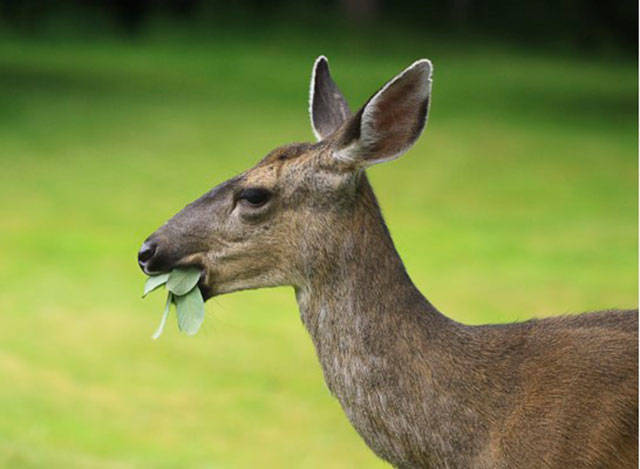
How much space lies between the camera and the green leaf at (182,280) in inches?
169

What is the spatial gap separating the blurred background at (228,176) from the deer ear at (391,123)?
3.80 meters

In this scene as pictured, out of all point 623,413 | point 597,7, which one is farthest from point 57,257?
point 597,7

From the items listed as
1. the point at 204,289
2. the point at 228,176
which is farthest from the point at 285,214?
the point at 228,176

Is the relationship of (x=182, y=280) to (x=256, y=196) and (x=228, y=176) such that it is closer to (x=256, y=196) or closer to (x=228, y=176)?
(x=256, y=196)

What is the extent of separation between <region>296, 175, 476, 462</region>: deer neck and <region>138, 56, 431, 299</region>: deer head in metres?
0.06

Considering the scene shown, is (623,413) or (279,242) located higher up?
(279,242)

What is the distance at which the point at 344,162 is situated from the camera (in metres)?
4.26

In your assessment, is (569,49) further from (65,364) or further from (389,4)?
(65,364)

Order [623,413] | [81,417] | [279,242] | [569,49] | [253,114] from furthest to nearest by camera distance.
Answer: [569,49] < [253,114] < [81,417] < [279,242] < [623,413]

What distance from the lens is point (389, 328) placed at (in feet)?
A: 13.9

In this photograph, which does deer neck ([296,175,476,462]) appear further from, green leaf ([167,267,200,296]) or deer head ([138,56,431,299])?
green leaf ([167,267,200,296])

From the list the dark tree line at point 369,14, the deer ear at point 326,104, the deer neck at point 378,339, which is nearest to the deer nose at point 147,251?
the deer neck at point 378,339

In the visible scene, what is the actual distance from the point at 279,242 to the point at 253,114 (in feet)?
58.9

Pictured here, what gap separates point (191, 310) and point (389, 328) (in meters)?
0.61
